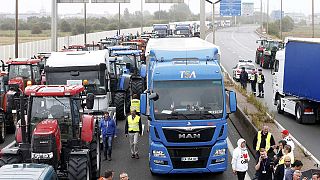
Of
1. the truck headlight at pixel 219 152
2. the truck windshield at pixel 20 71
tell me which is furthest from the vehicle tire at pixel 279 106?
the truck headlight at pixel 219 152

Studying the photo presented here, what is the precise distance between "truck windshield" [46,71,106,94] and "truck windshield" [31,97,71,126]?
19.8 ft

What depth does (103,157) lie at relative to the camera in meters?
18.7

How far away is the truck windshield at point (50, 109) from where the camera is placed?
1419cm

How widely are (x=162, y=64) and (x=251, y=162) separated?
4034 mm

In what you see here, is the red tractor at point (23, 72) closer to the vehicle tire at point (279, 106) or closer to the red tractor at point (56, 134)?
the red tractor at point (56, 134)

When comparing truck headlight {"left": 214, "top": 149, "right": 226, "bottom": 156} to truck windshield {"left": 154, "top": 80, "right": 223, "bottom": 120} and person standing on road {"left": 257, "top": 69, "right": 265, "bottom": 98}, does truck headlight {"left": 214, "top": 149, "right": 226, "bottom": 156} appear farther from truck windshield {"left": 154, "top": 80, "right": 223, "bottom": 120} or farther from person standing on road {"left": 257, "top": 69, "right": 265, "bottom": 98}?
person standing on road {"left": 257, "top": 69, "right": 265, "bottom": 98}

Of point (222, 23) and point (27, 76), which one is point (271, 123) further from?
point (222, 23)

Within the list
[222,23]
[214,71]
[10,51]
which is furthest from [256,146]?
[222,23]

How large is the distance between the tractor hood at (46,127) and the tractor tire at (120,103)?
35.0 feet

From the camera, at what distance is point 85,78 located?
819 inches

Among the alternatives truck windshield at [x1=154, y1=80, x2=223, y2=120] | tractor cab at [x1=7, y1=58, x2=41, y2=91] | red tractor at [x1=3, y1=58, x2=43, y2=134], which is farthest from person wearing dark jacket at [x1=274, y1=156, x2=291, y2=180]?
tractor cab at [x1=7, y1=58, x2=41, y2=91]

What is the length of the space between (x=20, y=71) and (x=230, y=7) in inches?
1580

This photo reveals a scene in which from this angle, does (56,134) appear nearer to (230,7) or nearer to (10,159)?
(10,159)

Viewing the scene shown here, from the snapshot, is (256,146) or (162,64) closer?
(256,146)
